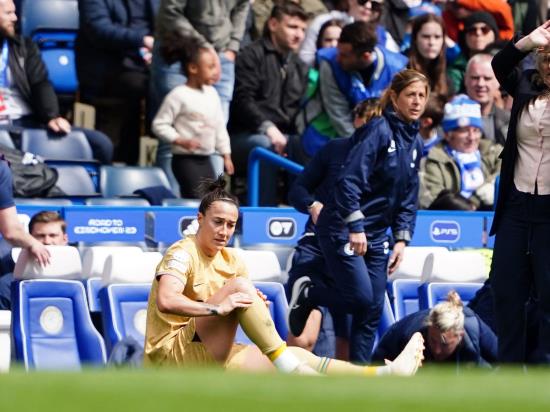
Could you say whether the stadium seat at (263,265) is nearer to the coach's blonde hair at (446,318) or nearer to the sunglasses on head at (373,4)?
the coach's blonde hair at (446,318)

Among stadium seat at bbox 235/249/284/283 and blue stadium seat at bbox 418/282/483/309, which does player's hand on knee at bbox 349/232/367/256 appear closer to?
stadium seat at bbox 235/249/284/283

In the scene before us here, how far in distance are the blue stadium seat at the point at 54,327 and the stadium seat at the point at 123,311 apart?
10 cm

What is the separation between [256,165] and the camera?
10.4 m

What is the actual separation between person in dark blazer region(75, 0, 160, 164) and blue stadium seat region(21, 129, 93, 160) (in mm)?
901

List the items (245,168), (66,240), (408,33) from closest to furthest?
(66,240)
(245,168)
(408,33)

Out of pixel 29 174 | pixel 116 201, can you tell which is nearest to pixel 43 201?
pixel 29 174

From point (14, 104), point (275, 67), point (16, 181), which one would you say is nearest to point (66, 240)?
point (16, 181)

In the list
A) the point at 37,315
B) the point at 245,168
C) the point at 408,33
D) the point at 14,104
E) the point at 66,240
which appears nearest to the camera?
the point at 37,315

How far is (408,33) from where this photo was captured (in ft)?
40.7

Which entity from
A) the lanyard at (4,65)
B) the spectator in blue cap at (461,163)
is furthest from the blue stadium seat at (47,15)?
the spectator in blue cap at (461,163)

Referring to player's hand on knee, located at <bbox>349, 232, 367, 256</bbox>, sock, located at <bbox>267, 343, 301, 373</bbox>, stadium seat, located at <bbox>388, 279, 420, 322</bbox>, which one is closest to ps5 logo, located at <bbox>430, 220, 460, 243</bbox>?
stadium seat, located at <bbox>388, 279, 420, 322</bbox>

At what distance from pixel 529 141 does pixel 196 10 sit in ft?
17.2

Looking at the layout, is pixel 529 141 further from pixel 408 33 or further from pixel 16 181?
pixel 408 33

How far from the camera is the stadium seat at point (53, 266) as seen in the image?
7.81m
